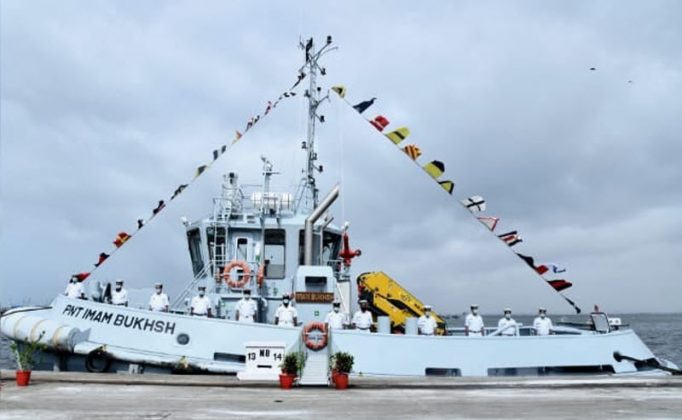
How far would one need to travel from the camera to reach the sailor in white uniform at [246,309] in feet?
42.2

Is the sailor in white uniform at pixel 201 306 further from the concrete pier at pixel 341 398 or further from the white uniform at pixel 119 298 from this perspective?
the concrete pier at pixel 341 398

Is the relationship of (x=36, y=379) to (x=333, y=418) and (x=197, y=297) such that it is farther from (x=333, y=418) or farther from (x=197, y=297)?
(x=333, y=418)

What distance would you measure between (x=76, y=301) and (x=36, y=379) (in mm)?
3177

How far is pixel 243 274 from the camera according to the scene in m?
13.9

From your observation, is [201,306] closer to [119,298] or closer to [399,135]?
[119,298]

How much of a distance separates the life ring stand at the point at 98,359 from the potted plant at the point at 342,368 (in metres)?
5.08

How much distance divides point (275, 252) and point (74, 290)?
444 cm

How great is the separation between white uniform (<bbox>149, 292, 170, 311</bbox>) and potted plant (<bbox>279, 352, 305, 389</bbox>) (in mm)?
4387

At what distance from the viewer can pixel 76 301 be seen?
43.3 ft

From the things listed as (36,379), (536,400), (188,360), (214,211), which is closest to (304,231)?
(214,211)

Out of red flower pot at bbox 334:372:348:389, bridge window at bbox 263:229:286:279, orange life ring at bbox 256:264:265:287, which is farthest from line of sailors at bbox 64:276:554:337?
red flower pot at bbox 334:372:348:389

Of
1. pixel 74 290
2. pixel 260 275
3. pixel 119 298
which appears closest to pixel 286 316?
pixel 260 275

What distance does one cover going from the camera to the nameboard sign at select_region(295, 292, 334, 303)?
13469 mm

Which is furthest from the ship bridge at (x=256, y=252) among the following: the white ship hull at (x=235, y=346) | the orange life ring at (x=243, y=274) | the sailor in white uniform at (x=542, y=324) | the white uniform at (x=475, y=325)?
the sailor in white uniform at (x=542, y=324)
